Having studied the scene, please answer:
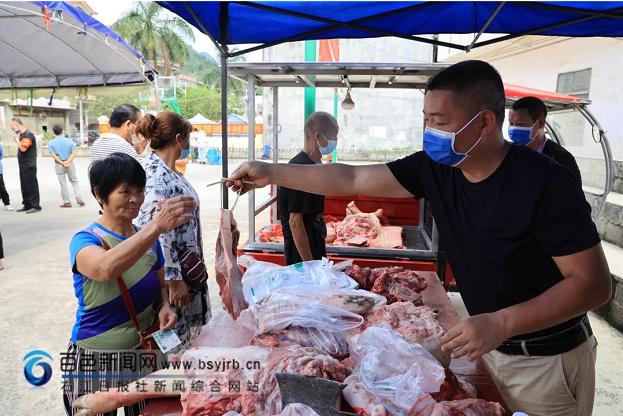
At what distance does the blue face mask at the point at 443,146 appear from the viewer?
1678mm

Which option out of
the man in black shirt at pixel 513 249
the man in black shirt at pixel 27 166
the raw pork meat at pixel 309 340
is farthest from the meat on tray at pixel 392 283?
the man in black shirt at pixel 27 166

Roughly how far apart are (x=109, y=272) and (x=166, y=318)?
0.46 m

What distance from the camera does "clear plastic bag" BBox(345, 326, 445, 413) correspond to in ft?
4.43

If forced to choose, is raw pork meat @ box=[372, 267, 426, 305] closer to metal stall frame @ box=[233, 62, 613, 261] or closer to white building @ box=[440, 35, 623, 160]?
metal stall frame @ box=[233, 62, 613, 261]

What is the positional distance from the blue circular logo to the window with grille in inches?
370

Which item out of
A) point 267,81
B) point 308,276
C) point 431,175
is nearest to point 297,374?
point 308,276

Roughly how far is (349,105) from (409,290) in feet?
10.5

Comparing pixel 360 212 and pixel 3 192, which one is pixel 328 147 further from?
pixel 3 192

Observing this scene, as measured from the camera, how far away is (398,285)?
2396 mm

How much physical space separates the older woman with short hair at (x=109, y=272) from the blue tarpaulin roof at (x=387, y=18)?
1.11m

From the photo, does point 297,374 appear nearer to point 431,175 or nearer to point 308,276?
point 308,276

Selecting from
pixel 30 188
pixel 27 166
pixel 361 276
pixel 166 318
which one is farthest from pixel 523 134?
pixel 30 188

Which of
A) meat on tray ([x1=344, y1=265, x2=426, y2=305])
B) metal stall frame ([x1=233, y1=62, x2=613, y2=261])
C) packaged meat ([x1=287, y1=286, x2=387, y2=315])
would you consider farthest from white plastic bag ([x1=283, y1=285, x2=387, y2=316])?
metal stall frame ([x1=233, y1=62, x2=613, y2=261])

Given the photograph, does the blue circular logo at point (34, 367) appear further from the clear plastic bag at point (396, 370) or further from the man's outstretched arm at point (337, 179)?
the clear plastic bag at point (396, 370)
